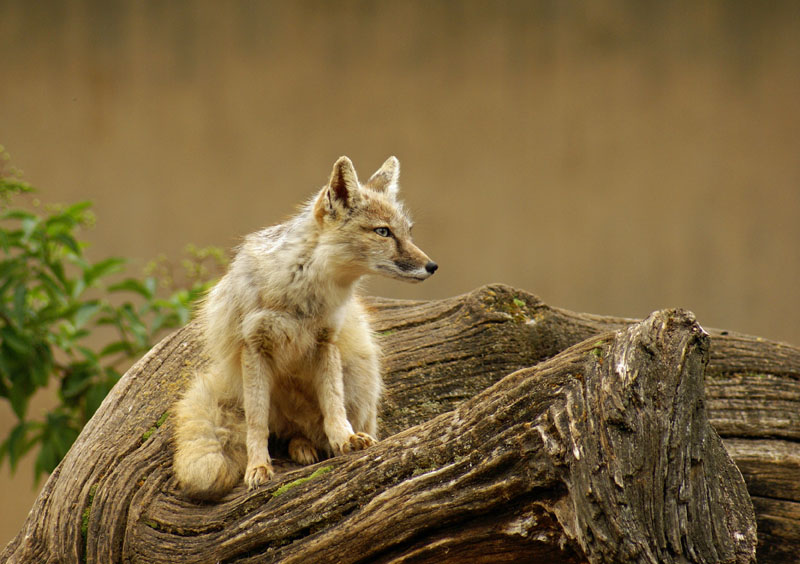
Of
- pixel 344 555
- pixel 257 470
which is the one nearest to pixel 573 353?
pixel 344 555

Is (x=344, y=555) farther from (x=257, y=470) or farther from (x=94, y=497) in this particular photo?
(x=94, y=497)

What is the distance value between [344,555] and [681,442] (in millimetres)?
870

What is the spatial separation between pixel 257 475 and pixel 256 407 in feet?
0.71

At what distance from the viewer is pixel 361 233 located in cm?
276

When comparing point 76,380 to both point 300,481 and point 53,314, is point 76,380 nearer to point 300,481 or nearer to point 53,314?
point 53,314

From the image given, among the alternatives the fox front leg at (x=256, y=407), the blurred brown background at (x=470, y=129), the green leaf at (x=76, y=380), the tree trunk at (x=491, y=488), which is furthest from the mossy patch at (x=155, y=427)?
the blurred brown background at (x=470, y=129)

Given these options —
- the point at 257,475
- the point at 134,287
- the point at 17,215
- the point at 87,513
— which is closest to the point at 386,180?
the point at 257,475

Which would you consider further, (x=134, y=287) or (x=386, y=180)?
(x=134, y=287)

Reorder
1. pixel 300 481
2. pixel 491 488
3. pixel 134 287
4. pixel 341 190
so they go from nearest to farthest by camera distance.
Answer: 1. pixel 491 488
2. pixel 300 481
3. pixel 341 190
4. pixel 134 287

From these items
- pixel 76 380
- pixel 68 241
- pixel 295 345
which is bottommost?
pixel 76 380

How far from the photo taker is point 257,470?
2.55 m

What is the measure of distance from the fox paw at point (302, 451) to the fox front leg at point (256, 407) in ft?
0.52

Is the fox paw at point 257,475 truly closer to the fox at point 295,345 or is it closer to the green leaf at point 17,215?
the fox at point 295,345

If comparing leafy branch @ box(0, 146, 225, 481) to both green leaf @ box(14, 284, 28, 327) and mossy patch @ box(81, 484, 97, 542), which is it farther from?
mossy patch @ box(81, 484, 97, 542)
